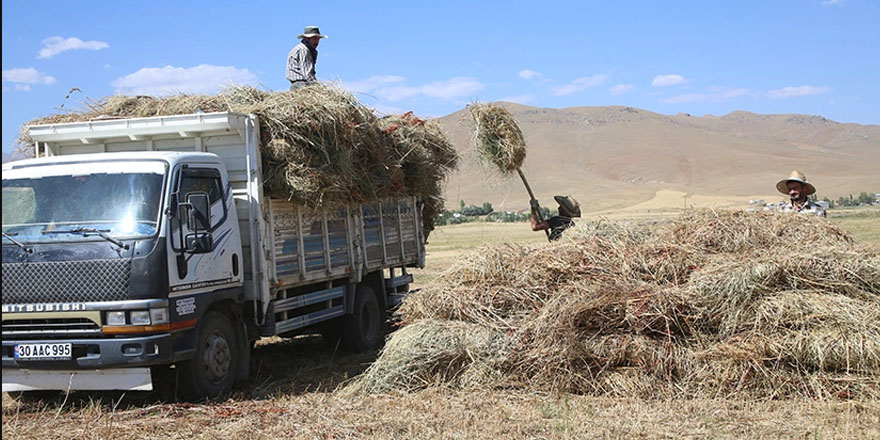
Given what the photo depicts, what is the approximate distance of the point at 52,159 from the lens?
8.12 m

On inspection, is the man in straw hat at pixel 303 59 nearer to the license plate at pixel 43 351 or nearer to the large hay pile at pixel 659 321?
the large hay pile at pixel 659 321

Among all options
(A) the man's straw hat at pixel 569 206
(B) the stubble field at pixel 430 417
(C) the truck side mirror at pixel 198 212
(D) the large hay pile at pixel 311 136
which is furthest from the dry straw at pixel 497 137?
(C) the truck side mirror at pixel 198 212

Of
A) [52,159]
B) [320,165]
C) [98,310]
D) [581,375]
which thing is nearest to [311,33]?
[320,165]

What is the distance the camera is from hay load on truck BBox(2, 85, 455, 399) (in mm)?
7379

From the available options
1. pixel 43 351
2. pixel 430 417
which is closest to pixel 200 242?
pixel 43 351

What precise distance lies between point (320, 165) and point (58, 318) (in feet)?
10.4

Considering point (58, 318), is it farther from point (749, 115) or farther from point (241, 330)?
point (749, 115)

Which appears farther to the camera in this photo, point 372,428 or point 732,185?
point 732,185

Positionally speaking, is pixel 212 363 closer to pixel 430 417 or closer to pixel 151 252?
pixel 151 252

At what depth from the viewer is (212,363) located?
27.0 feet

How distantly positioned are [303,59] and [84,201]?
180 inches

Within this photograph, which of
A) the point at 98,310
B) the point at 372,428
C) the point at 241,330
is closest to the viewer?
the point at 372,428

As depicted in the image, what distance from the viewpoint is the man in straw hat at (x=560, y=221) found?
12.8m

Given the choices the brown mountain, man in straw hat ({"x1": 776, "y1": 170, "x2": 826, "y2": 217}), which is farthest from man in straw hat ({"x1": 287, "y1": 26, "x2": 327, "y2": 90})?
the brown mountain
